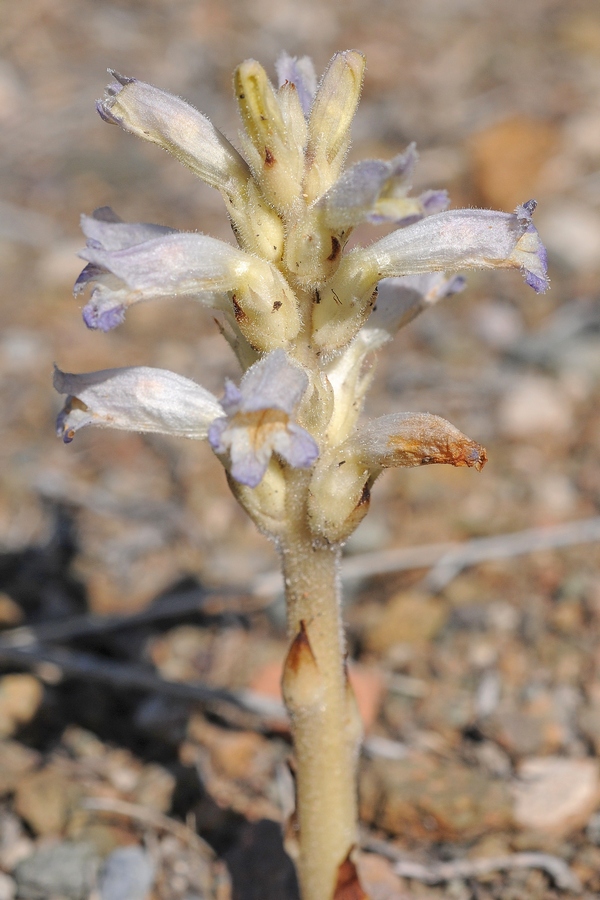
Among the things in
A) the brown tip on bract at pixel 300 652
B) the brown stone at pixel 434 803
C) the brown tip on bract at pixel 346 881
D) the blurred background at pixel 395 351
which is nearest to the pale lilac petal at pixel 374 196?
A: the brown tip on bract at pixel 300 652

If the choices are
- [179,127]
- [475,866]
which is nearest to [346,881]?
[475,866]

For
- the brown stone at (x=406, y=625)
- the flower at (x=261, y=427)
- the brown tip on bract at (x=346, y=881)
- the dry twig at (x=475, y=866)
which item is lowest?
the brown tip on bract at (x=346, y=881)

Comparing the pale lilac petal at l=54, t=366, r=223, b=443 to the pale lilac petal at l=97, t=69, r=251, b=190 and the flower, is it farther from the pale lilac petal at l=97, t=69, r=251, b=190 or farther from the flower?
the pale lilac petal at l=97, t=69, r=251, b=190

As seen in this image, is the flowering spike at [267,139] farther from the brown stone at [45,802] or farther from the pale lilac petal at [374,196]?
the brown stone at [45,802]

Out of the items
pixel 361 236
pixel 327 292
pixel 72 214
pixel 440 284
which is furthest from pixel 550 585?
pixel 72 214

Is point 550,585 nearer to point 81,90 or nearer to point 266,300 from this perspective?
point 266,300

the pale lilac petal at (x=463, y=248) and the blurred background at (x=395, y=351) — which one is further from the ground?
the blurred background at (x=395, y=351)

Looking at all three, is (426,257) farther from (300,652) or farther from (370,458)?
(300,652)
